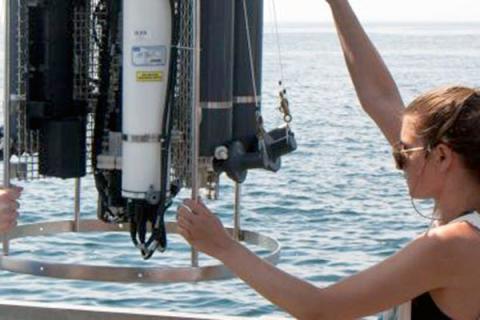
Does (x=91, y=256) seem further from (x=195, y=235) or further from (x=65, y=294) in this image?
(x=195, y=235)

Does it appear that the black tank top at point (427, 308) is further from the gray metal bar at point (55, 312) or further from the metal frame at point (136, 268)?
the gray metal bar at point (55, 312)

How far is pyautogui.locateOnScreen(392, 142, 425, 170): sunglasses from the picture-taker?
275cm

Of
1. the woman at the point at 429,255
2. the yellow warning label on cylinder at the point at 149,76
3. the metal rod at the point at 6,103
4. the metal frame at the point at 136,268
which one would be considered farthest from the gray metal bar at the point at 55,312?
the woman at the point at 429,255

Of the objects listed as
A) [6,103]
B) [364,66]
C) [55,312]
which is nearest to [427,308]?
[364,66]


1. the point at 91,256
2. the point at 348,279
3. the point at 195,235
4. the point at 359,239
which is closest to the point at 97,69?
the point at 195,235

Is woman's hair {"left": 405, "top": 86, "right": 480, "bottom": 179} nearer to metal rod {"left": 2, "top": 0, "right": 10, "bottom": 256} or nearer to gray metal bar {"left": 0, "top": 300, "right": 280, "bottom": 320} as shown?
metal rod {"left": 2, "top": 0, "right": 10, "bottom": 256}

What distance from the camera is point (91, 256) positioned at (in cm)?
1070

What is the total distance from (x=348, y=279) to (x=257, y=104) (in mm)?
1167

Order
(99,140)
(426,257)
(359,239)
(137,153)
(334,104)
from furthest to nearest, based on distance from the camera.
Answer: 1. (334,104)
2. (359,239)
3. (99,140)
4. (137,153)
5. (426,257)

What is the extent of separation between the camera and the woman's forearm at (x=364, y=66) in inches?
138

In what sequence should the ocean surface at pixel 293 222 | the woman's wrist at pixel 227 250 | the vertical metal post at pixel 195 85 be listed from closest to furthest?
the woman's wrist at pixel 227 250 < the vertical metal post at pixel 195 85 < the ocean surface at pixel 293 222

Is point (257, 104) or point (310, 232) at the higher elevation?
point (257, 104)

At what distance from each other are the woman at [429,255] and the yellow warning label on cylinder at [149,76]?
0.83 meters

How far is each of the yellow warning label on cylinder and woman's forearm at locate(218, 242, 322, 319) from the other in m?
0.84
